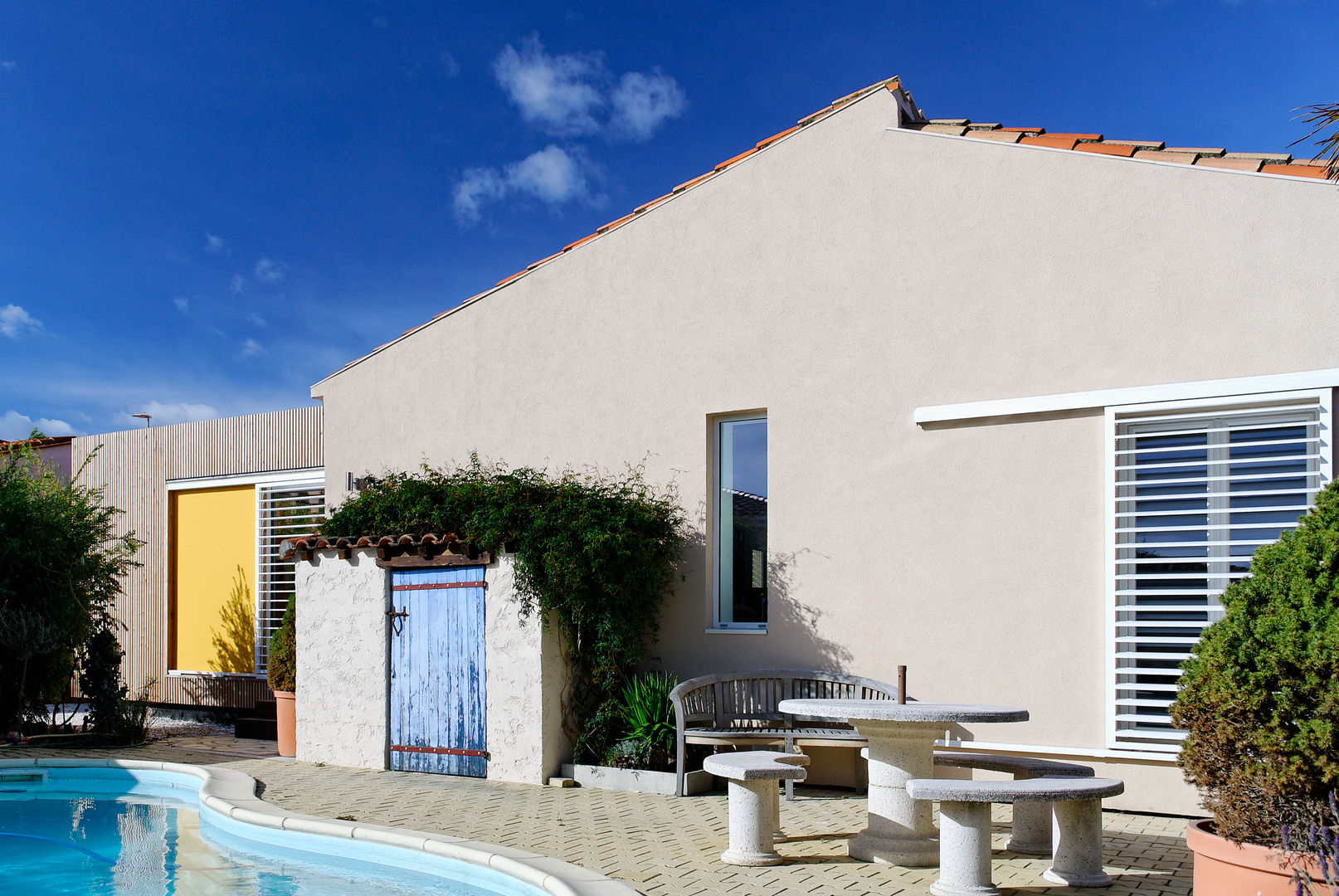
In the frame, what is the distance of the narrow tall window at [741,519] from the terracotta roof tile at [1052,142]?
341 centimetres

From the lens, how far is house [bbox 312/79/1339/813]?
7570mm

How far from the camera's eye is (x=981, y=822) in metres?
5.52

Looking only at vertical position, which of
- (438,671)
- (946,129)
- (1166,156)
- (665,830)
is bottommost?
(665,830)

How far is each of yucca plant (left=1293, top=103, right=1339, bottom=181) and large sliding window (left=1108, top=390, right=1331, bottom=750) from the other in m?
1.81

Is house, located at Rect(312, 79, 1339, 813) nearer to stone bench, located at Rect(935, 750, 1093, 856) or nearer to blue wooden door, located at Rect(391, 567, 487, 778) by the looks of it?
stone bench, located at Rect(935, 750, 1093, 856)

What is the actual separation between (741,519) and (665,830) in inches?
138

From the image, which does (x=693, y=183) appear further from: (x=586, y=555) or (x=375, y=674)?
(x=375, y=674)

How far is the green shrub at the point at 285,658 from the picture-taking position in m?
11.6

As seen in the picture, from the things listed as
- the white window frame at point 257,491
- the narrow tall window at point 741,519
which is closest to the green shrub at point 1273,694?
the narrow tall window at point 741,519

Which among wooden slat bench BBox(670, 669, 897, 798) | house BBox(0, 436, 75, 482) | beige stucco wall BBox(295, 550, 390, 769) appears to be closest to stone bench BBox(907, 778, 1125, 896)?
wooden slat bench BBox(670, 669, 897, 798)

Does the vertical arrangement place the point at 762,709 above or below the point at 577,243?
below

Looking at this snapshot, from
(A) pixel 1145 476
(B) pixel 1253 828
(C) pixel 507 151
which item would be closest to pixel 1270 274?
(A) pixel 1145 476

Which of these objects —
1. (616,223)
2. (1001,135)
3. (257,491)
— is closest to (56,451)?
(257,491)

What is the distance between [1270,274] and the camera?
24.3ft
